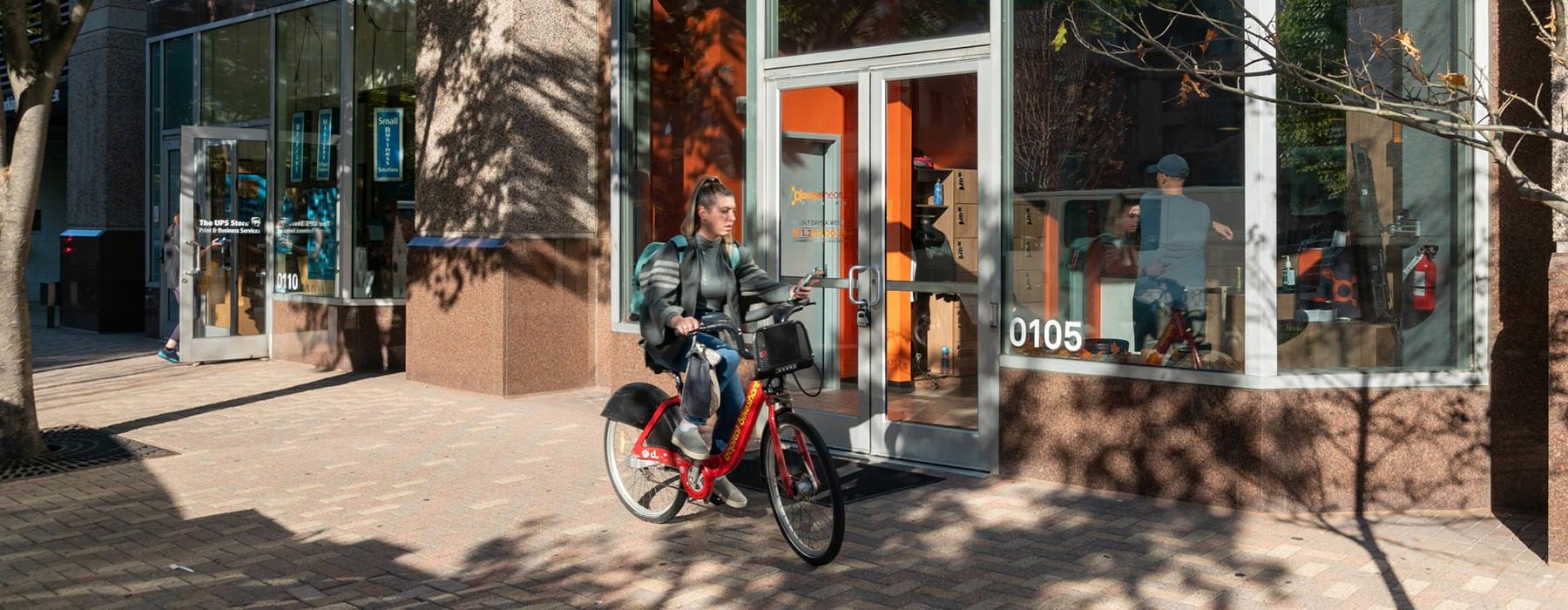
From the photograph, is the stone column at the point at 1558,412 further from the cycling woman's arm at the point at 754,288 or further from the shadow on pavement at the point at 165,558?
the shadow on pavement at the point at 165,558

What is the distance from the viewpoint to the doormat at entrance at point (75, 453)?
8141mm

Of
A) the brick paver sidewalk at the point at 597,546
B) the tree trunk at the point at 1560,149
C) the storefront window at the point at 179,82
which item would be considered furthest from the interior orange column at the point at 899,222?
the storefront window at the point at 179,82

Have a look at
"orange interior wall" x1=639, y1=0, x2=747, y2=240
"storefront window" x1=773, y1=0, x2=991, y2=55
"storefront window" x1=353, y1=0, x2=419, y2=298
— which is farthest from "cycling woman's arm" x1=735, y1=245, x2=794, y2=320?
"storefront window" x1=353, y1=0, x2=419, y2=298

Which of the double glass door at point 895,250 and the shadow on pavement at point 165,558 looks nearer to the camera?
the shadow on pavement at point 165,558

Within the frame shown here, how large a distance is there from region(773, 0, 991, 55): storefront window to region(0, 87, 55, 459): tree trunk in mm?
4598

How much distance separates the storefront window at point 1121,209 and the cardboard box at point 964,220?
0.24 m

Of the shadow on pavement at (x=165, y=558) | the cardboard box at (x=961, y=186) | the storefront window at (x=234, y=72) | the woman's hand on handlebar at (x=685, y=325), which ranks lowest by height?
the shadow on pavement at (x=165, y=558)

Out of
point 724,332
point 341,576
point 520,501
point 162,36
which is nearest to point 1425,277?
point 724,332

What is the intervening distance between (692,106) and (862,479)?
368 centimetres

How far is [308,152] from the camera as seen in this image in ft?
46.4

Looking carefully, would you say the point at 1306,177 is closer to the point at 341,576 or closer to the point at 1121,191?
the point at 1121,191

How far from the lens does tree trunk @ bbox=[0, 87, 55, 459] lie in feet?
27.7

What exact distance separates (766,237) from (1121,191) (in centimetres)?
264

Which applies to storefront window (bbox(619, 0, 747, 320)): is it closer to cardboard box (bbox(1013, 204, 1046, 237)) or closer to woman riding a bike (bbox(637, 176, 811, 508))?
cardboard box (bbox(1013, 204, 1046, 237))
